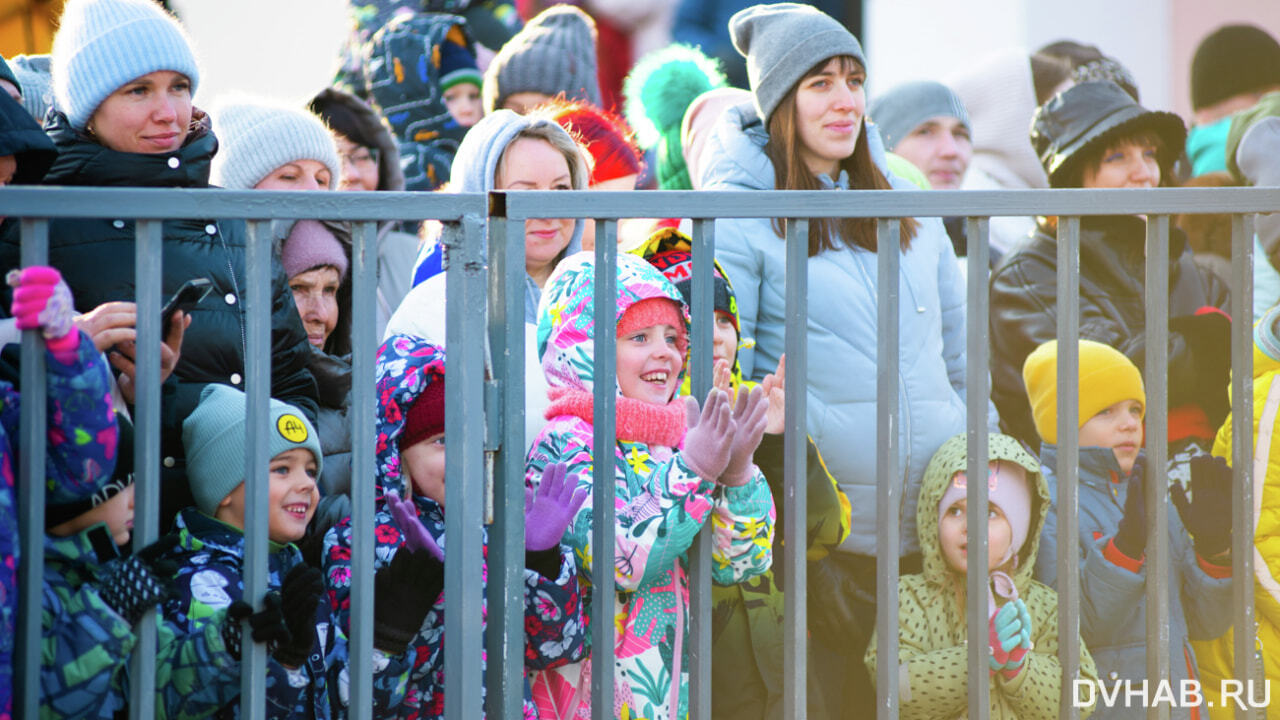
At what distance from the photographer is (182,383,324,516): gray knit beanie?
2650 millimetres

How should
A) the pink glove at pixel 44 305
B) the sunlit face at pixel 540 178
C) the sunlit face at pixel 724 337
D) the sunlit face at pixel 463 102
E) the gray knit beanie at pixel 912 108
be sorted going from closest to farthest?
1. the pink glove at pixel 44 305
2. the sunlit face at pixel 724 337
3. the sunlit face at pixel 540 178
4. the gray knit beanie at pixel 912 108
5. the sunlit face at pixel 463 102

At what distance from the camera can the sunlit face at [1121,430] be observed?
3.44 metres

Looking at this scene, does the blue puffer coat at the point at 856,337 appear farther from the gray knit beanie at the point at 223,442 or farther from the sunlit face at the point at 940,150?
the sunlit face at the point at 940,150

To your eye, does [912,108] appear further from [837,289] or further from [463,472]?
[463,472]

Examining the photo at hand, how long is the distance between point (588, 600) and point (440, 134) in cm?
300

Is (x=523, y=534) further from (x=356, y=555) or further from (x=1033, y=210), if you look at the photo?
(x=1033, y=210)

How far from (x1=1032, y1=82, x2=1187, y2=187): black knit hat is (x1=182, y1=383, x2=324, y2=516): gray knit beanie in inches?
112

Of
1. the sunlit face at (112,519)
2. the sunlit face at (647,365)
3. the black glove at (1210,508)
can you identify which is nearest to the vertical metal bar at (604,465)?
the sunlit face at (647,365)

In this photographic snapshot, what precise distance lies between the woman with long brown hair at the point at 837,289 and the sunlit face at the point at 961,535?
11 centimetres

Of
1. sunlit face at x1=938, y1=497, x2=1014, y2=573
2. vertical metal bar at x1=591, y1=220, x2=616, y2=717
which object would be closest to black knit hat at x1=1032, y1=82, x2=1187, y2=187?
sunlit face at x1=938, y1=497, x2=1014, y2=573

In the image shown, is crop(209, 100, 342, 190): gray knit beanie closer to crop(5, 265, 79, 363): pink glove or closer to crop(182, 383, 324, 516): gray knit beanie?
crop(182, 383, 324, 516): gray knit beanie

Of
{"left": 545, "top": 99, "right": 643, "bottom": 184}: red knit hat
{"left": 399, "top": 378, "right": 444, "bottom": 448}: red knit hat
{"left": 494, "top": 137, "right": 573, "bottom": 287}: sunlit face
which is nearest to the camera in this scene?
{"left": 399, "top": 378, "right": 444, "bottom": 448}: red knit hat

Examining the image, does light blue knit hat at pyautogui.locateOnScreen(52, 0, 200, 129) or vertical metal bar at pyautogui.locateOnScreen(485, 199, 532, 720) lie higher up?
light blue knit hat at pyautogui.locateOnScreen(52, 0, 200, 129)

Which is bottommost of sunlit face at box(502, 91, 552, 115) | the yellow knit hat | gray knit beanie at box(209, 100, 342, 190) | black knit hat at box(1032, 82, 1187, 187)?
the yellow knit hat
